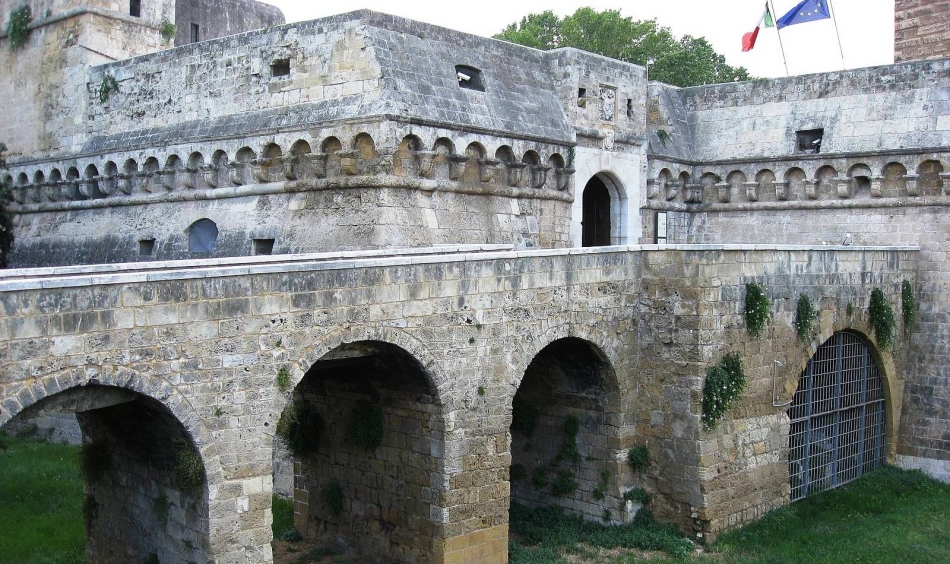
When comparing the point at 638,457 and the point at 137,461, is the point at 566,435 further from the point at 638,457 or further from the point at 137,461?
the point at 137,461

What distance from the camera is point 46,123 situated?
70.8ft

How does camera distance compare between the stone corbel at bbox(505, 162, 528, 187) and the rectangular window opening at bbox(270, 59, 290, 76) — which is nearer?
the rectangular window opening at bbox(270, 59, 290, 76)

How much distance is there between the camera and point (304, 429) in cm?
1526

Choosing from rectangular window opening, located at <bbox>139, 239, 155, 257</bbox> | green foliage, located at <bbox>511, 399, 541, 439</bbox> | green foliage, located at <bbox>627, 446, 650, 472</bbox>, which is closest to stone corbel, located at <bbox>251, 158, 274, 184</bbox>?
rectangular window opening, located at <bbox>139, 239, 155, 257</bbox>

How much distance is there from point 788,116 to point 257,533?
15.9 metres

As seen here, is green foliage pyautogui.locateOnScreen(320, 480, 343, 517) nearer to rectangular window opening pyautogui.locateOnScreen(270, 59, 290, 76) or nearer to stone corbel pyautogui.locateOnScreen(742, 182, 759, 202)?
rectangular window opening pyautogui.locateOnScreen(270, 59, 290, 76)

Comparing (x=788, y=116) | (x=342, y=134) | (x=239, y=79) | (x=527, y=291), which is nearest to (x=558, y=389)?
(x=527, y=291)

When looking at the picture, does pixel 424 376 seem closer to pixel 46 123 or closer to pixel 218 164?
pixel 218 164

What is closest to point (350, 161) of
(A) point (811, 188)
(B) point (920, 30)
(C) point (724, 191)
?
(C) point (724, 191)

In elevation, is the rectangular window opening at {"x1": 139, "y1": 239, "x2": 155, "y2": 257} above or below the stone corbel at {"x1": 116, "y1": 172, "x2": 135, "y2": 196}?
below

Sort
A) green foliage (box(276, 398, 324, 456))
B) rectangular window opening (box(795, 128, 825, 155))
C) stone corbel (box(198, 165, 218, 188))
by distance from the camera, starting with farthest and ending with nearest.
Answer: rectangular window opening (box(795, 128, 825, 155)) → stone corbel (box(198, 165, 218, 188)) → green foliage (box(276, 398, 324, 456))

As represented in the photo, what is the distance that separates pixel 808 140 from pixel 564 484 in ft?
33.8

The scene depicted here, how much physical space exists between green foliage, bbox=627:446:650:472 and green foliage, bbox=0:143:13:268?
14.9m

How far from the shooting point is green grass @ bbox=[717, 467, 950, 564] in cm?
1495
